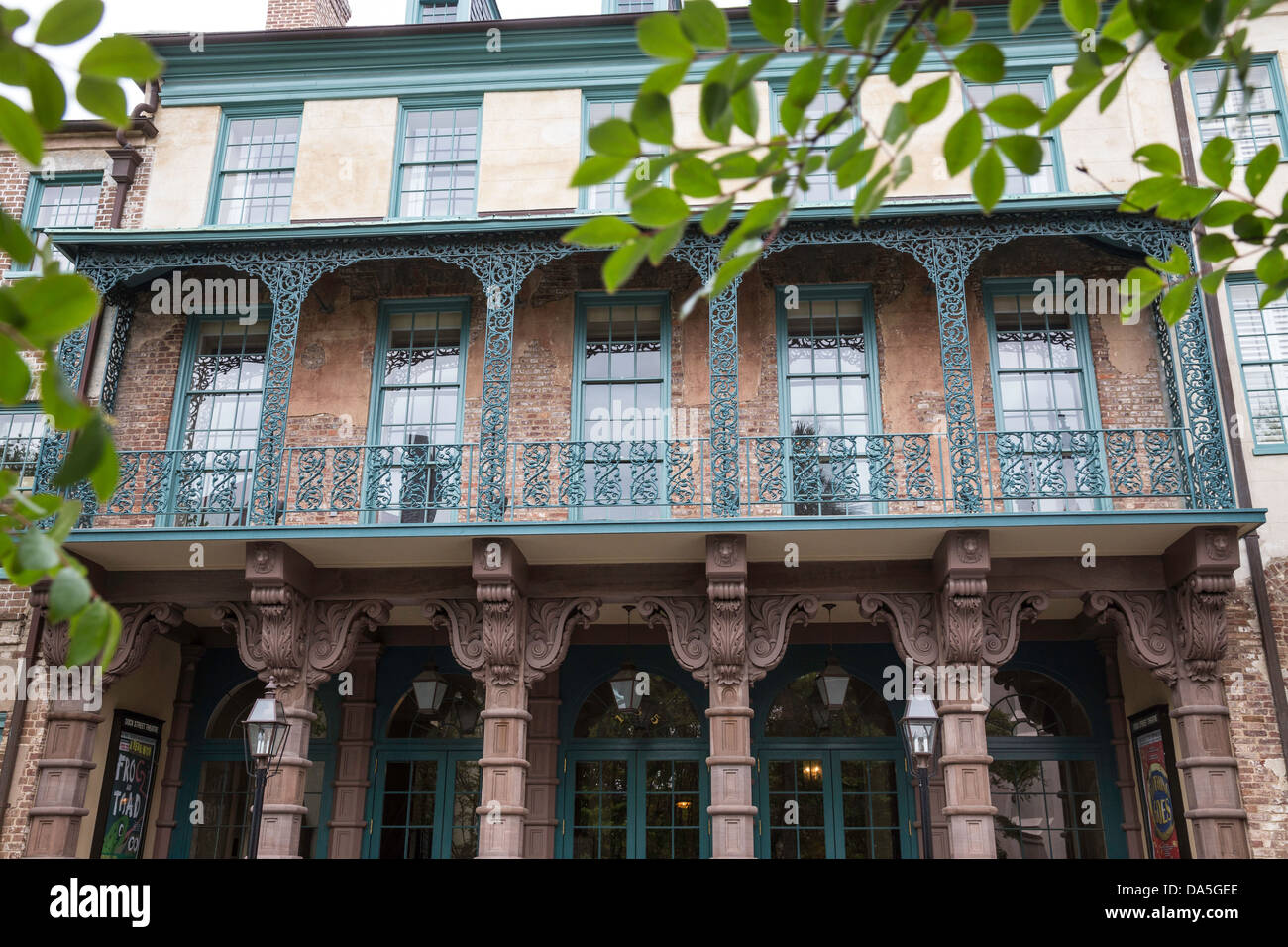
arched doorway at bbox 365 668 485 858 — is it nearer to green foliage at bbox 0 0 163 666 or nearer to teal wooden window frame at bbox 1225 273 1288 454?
teal wooden window frame at bbox 1225 273 1288 454

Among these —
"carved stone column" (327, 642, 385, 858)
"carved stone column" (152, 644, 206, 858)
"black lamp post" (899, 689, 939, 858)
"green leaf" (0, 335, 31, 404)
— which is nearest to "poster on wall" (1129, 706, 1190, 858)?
"black lamp post" (899, 689, 939, 858)

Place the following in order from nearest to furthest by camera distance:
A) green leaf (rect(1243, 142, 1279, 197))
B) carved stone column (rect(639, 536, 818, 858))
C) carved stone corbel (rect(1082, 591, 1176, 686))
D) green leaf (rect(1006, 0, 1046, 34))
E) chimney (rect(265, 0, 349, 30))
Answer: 1. green leaf (rect(1006, 0, 1046, 34))
2. green leaf (rect(1243, 142, 1279, 197))
3. carved stone column (rect(639, 536, 818, 858))
4. carved stone corbel (rect(1082, 591, 1176, 686))
5. chimney (rect(265, 0, 349, 30))

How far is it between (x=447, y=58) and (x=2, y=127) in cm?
1225

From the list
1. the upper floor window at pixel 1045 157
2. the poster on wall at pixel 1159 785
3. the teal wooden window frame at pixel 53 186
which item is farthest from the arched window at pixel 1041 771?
the teal wooden window frame at pixel 53 186

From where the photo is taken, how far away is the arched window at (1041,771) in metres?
12.2

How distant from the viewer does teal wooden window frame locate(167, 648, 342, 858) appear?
13.0m

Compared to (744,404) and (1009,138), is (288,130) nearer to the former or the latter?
(744,404)

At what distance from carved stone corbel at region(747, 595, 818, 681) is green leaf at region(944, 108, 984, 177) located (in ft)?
28.6

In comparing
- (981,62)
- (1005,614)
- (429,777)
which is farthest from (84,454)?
(429,777)

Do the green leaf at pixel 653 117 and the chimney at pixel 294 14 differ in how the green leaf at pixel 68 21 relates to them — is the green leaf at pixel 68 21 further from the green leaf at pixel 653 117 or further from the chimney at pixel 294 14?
the chimney at pixel 294 14

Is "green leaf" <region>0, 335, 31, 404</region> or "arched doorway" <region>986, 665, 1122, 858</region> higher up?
"arched doorway" <region>986, 665, 1122, 858</region>

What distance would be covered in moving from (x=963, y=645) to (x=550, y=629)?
13.3 feet

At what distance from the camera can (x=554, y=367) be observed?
12656 mm

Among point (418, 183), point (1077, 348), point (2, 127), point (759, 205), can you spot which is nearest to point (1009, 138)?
point (759, 205)
